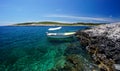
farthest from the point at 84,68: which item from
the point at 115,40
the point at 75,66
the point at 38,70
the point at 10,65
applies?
the point at 10,65

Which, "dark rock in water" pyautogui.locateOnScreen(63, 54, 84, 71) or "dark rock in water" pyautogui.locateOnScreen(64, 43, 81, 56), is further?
"dark rock in water" pyautogui.locateOnScreen(64, 43, 81, 56)

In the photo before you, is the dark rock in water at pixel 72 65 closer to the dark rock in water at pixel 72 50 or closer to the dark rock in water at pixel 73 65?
the dark rock in water at pixel 73 65

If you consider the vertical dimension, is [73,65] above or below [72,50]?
below

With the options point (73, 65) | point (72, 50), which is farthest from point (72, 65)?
point (72, 50)

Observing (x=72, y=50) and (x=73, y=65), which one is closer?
(x=73, y=65)

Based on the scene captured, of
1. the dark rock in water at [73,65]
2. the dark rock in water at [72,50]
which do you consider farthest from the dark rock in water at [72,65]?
the dark rock in water at [72,50]

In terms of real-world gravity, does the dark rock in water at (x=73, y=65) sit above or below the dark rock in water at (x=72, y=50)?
below

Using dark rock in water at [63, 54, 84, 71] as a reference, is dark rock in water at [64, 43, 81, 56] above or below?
above

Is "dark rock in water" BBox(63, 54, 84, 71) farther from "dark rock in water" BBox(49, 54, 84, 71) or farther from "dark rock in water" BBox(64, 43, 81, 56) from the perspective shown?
"dark rock in water" BBox(64, 43, 81, 56)

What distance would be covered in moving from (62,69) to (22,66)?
5226 mm

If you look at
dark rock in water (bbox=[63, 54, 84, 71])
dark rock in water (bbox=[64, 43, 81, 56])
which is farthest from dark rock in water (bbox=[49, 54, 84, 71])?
dark rock in water (bbox=[64, 43, 81, 56])

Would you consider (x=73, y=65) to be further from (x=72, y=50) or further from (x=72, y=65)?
(x=72, y=50)

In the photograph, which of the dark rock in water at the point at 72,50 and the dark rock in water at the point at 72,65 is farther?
the dark rock in water at the point at 72,50

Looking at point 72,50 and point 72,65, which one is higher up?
point 72,50
